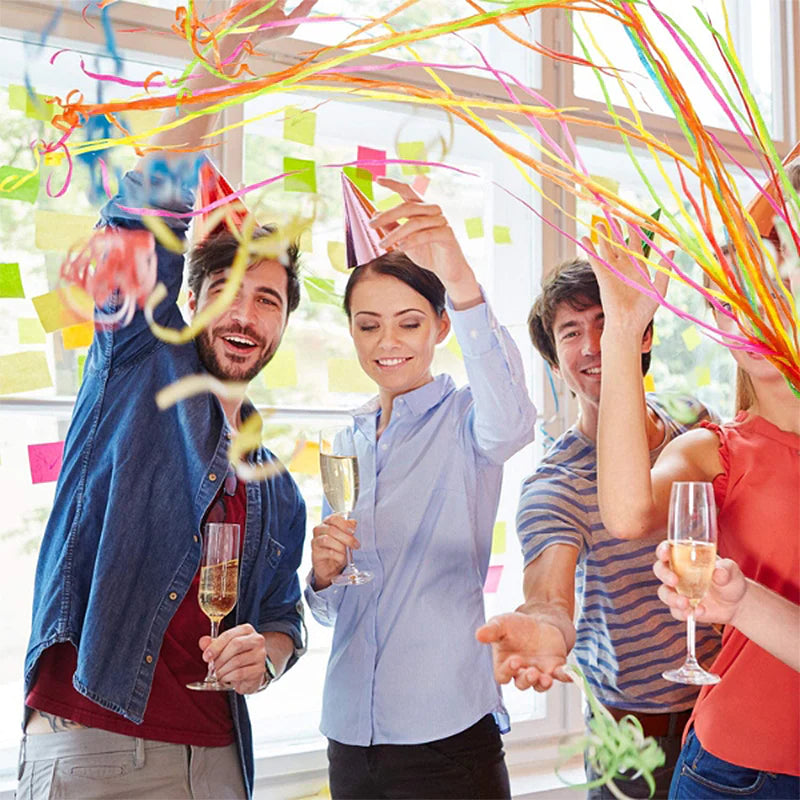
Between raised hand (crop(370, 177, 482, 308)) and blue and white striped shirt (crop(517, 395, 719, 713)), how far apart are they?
331mm

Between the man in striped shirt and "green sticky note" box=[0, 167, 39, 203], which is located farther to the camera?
"green sticky note" box=[0, 167, 39, 203]

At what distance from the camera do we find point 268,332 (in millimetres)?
1490

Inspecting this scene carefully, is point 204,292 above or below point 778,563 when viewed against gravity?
above

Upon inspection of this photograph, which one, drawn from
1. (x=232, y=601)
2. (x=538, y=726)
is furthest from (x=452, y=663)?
(x=538, y=726)

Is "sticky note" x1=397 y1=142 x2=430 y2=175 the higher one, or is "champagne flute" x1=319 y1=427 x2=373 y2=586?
"sticky note" x1=397 y1=142 x2=430 y2=175

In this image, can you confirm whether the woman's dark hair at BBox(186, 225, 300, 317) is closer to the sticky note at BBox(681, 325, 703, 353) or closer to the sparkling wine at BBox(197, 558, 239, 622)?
the sparkling wine at BBox(197, 558, 239, 622)

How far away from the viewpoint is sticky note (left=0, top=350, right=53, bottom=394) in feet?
5.78

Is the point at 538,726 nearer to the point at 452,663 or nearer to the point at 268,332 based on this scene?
the point at 452,663

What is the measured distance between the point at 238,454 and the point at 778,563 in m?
0.79

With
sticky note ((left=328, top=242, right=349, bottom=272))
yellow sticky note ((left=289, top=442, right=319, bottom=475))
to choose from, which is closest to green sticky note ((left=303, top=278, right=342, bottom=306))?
sticky note ((left=328, top=242, right=349, bottom=272))

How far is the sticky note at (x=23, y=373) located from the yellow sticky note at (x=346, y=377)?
568 millimetres

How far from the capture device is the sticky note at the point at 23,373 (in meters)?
1.76

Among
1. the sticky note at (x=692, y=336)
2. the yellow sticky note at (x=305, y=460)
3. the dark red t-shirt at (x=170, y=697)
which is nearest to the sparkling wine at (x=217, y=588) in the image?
the dark red t-shirt at (x=170, y=697)

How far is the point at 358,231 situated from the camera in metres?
1.53
